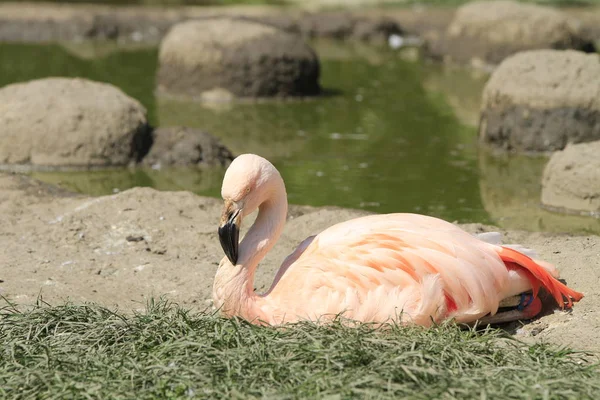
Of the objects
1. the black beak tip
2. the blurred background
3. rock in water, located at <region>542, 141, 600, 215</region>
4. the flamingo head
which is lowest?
the blurred background

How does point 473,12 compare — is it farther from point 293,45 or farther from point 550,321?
point 550,321

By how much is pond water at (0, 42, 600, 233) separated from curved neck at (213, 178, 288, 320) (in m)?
2.63

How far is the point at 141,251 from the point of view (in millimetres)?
5867

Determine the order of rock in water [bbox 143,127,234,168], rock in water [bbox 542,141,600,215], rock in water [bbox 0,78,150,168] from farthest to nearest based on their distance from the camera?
1. rock in water [bbox 143,127,234,168]
2. rock in water [bbox 0,78,150,168]
3. rock in water [bbox 542,141,600,215]

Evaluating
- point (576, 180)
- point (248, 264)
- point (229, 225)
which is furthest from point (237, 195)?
point (576, 180)

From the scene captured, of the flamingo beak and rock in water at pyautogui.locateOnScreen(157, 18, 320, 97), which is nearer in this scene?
the flamingo beak

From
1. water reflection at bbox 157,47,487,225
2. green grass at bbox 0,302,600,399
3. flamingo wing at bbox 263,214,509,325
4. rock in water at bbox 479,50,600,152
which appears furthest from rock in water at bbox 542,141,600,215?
green grass at bbox 0,302,600,399

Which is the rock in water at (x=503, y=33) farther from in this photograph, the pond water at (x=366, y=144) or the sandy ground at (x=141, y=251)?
the sandy ground at (x=141, y=251)

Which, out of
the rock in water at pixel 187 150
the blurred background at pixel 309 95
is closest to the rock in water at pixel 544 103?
the blurred background at pixel 309 95

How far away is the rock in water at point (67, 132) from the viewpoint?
28.0ft

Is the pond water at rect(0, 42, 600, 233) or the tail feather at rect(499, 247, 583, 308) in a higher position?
the tail feather at rect(499, 247, 583, 308)

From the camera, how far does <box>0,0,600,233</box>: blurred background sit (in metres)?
8.13

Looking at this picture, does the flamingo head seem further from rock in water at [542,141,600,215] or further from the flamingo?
rock in water at [542,141,600,215]

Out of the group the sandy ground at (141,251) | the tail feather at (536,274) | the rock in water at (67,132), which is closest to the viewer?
the tail feather at (536,274)
